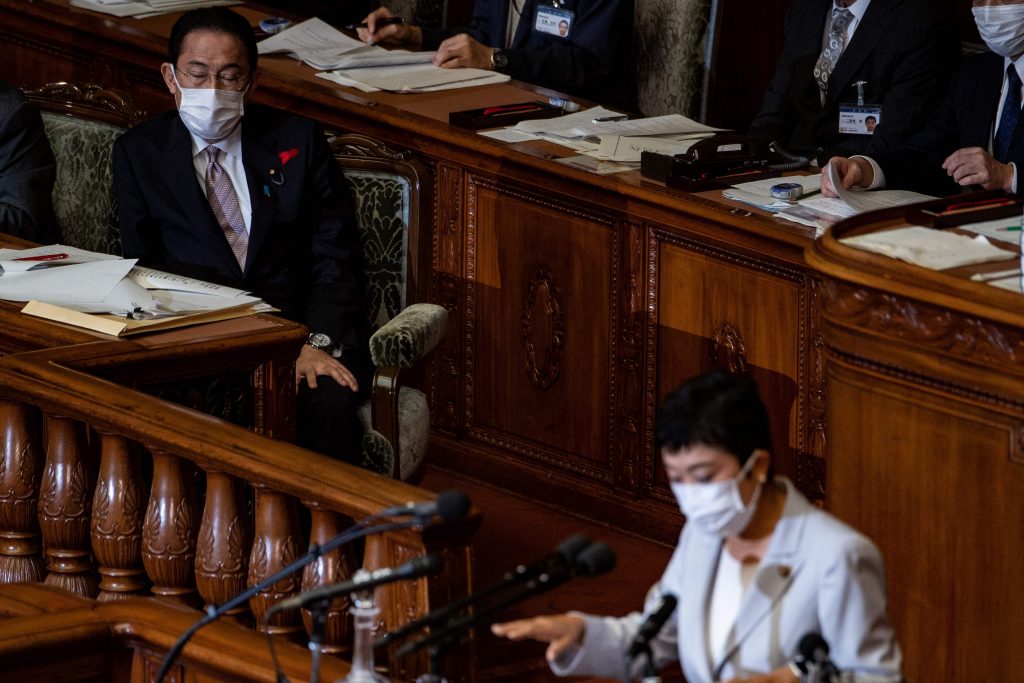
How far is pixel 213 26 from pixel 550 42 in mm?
1752

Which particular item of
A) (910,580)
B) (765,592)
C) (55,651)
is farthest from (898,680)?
(55,651)

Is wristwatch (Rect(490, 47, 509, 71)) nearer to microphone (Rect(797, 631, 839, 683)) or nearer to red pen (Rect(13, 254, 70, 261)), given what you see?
red pen (Rect(13, 254, 70, 261))

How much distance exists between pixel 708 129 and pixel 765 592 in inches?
112

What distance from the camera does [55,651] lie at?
2.58 metres

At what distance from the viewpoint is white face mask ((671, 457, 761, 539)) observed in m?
2.02

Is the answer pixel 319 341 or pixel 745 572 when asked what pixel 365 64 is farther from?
pixel 745 572

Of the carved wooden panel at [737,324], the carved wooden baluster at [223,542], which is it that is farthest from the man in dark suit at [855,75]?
the carved wooden baluster at [223,542]

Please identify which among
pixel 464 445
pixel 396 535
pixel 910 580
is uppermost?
pixel 396 535

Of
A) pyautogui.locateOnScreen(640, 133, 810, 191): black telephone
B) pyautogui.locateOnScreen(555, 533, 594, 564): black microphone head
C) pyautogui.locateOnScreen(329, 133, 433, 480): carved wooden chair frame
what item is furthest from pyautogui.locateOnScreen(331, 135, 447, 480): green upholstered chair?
pyautogui.locateOnScreen(555, 533, 594, 564): black microphone head

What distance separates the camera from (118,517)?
295 centimetres

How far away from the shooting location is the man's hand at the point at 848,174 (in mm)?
4059

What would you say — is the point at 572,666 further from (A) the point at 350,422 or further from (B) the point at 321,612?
(A) the point at 350,422

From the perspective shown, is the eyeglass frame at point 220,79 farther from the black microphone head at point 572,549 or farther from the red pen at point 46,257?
the black microphone head at point 572,549

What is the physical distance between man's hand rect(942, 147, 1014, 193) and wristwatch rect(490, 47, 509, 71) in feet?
6.24
